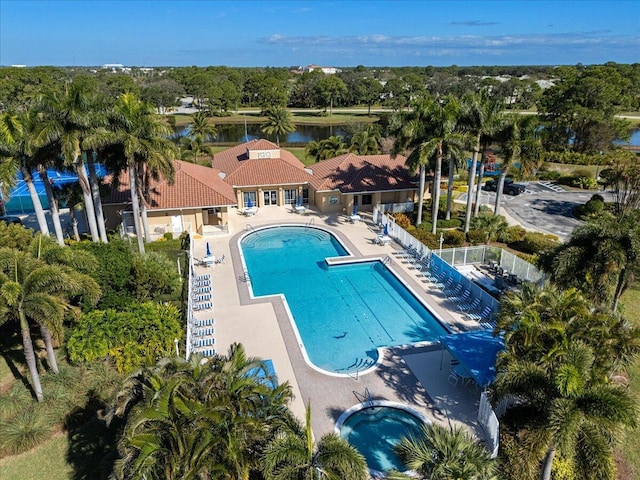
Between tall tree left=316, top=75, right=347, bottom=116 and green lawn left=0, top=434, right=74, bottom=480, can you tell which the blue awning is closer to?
green lawn left=0, top=434, right=74, bottom=480

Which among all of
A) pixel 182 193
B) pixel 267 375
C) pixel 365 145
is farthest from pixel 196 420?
A: pixel 365 145

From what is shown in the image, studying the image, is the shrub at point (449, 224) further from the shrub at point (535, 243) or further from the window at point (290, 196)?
the window at point (290, 196)

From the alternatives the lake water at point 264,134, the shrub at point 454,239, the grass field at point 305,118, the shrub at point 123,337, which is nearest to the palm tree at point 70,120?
the shrub at point 123,337

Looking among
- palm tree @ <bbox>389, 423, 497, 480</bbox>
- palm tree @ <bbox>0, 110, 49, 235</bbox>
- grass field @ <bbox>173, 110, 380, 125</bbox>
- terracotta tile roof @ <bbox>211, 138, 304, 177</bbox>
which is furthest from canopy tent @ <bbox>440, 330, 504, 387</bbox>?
grass field @ <bbox>173, 110, 380, 125</bbox>

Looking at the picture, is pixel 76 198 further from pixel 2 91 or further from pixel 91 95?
pixel 2 91

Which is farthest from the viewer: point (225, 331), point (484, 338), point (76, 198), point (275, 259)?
point (275, 259)

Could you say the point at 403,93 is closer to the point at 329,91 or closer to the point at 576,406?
the point at 329,91

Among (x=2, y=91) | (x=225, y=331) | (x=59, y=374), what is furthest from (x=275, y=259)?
(x=2, y=91)

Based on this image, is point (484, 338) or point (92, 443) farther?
point (484, 338)
